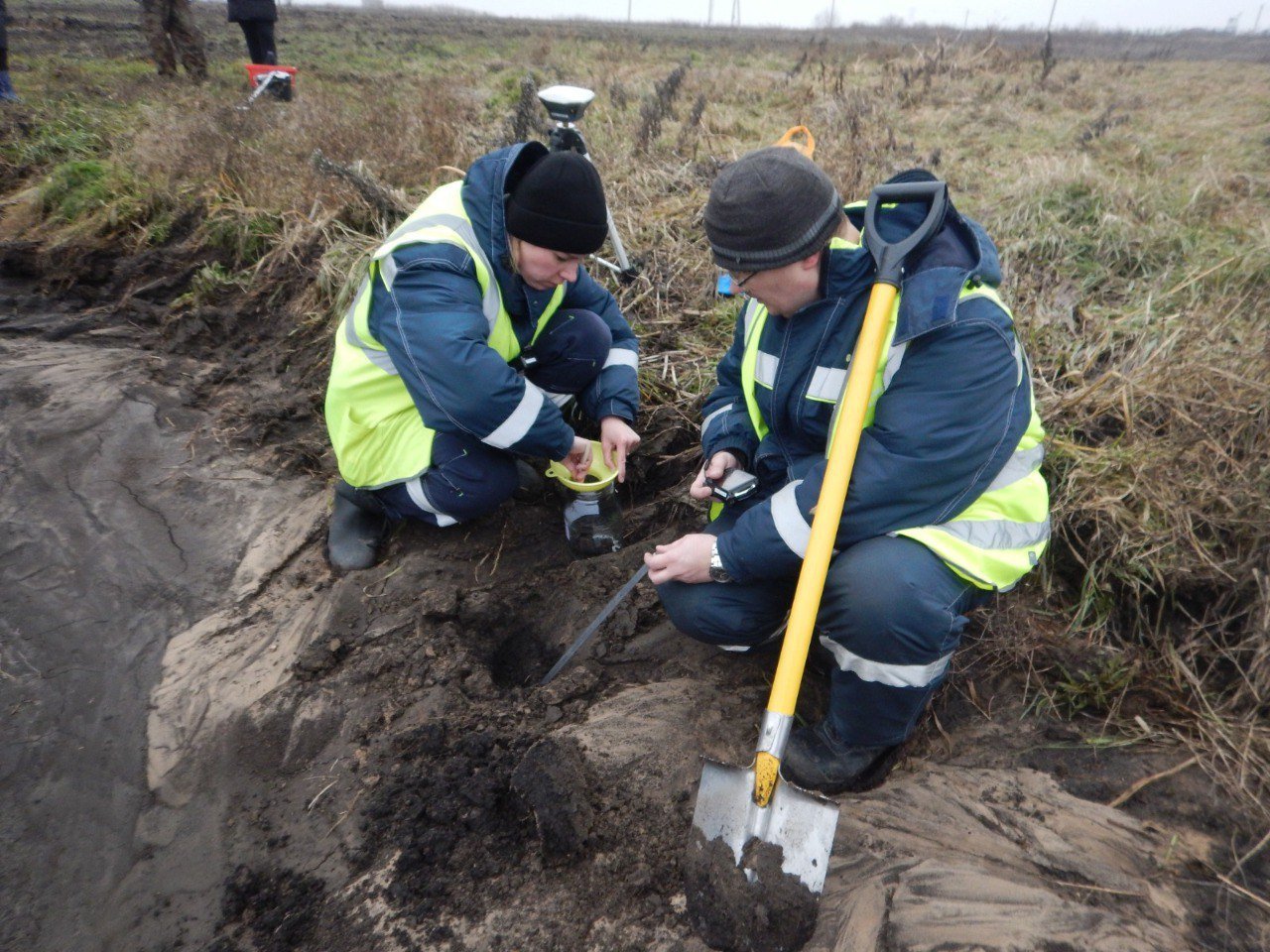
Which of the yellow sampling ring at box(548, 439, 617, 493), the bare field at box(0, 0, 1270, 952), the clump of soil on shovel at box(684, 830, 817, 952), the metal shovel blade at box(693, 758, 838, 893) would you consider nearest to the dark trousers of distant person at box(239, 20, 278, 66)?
the bare field at box(0, 0, 1270, 952)

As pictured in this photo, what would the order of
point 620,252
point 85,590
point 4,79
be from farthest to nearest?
1. point 4,79
2. point 620,252
3. point 85,590

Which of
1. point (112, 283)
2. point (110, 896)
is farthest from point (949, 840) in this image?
point (112, 283)

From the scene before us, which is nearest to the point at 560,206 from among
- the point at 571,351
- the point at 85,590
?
the point at 571,351

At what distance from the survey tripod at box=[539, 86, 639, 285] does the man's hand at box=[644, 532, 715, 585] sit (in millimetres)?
2282

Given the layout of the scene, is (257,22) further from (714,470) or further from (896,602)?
(896,602)

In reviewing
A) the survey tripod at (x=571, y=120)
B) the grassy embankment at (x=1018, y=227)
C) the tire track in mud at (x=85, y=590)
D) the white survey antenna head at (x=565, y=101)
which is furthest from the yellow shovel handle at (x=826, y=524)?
the white survey antenna head at (x=565, y=101)

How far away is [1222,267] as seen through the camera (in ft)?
10.6

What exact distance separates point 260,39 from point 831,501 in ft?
26.0

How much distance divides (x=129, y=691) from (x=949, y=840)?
2.35 meters

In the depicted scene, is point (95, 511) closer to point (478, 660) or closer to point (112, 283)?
point (478, 660)

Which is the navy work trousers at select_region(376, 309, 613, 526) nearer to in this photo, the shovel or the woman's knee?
the woman's knee

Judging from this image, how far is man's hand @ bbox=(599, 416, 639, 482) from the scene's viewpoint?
2.90 m

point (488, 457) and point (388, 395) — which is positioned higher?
point (388, 395)

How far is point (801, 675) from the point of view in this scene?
1.76 meters
